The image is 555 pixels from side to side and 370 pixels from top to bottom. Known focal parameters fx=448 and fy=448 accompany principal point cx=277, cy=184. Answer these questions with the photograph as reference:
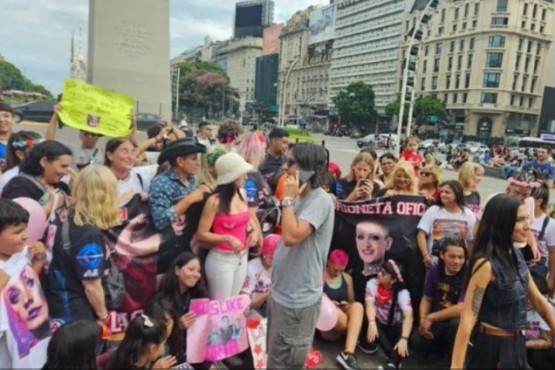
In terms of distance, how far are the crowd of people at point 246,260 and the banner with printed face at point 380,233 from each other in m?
0.02

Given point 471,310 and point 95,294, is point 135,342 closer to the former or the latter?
point 95,294

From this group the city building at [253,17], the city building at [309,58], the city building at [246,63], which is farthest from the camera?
the city building at [253,17]

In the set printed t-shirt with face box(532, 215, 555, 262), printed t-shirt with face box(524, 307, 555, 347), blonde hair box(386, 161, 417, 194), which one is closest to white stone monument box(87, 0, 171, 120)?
blonde hair box(386, 161, 417, 194)

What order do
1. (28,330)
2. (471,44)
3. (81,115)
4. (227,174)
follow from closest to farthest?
1. (28,330)
2. (227,174)
3. (81,115)
4. (471,44)

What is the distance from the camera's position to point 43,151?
3.44 m

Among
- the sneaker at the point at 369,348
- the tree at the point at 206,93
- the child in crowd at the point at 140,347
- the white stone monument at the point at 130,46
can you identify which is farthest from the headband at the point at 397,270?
the tree at the point at 206,93

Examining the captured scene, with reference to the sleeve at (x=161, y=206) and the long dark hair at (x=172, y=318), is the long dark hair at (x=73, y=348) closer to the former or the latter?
the long dark hair at (x=172, y=318)

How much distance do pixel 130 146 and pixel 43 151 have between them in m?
0.91

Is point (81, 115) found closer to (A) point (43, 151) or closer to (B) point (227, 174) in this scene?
(A) point (43, 151)

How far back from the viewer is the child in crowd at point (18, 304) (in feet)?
8.50

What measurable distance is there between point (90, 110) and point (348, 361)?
3.76m

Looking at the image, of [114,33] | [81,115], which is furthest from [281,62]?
[81,115]

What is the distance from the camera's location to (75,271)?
9.31 feet

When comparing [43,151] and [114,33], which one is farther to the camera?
[114,33]
